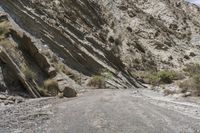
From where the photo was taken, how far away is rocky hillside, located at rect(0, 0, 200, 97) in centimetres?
2008

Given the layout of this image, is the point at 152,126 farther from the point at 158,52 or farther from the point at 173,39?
the point at 173,39

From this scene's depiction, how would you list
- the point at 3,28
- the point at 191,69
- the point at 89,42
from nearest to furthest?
the point at 3,28 < the point at 89,42 < the point at 191,69

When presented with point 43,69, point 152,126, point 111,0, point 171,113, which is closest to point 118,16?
point 111,0

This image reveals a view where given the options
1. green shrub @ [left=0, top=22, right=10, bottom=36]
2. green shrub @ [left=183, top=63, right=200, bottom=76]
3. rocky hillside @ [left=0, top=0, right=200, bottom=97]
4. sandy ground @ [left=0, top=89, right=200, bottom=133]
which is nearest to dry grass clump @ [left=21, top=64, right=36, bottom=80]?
rocky hillside @ [left=0, top=0, right=200, bottom=97]

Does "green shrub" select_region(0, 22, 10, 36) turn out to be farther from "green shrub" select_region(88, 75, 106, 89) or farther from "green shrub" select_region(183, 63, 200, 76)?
"green shrub" select_region(183, 63, 200, 76)

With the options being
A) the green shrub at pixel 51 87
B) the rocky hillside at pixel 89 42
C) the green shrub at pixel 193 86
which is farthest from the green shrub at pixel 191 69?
the green shrub at pixel 51 87

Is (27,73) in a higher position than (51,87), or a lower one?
higher

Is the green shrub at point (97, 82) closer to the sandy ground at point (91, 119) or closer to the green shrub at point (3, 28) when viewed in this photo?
the green shrub at point (3, 28)

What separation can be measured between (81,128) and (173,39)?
39.6 meters

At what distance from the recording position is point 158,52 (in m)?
44.3

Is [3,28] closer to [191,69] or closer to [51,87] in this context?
[51,87]

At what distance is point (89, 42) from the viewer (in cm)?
3206

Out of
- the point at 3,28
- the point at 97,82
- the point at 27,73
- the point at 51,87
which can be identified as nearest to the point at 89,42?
the point at 97,82

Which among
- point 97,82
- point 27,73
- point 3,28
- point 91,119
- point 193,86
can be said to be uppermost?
point 3,28
